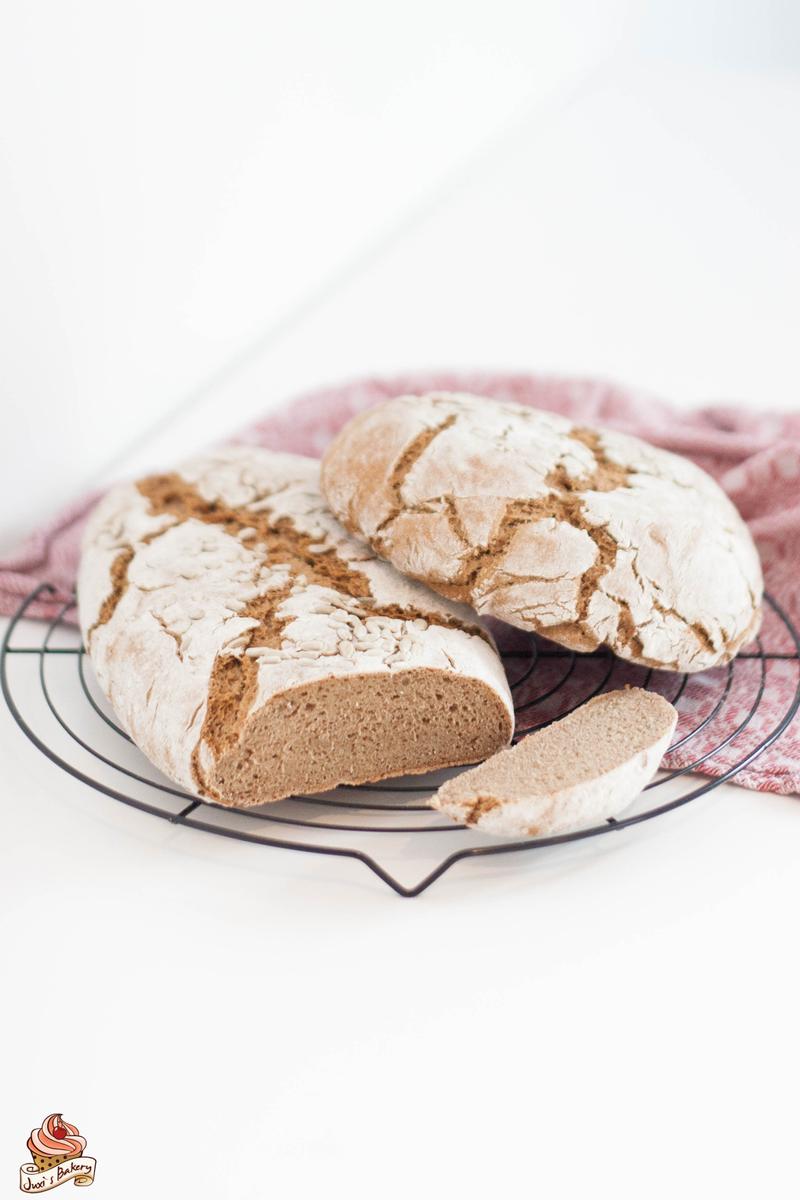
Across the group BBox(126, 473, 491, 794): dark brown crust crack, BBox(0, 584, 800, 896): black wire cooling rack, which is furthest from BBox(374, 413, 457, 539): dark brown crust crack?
BBox(0, 584, 800, 896): black wire cooling rack

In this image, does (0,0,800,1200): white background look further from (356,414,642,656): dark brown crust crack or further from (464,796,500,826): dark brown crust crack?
(356,414,642,656): dark brown crust crack

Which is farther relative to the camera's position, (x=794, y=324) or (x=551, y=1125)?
(x=794, y=324)

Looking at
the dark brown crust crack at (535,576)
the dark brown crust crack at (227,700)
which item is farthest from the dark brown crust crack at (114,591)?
the dark brown crust crack at (535,576)

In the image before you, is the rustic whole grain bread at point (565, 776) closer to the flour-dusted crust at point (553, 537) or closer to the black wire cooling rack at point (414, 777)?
the black wire cooling rack at point (414, 777)

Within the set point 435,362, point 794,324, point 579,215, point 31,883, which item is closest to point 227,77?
point 435,362

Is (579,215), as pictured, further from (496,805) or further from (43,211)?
(496,805)

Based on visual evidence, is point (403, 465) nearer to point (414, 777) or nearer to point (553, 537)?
point (553, 537)
